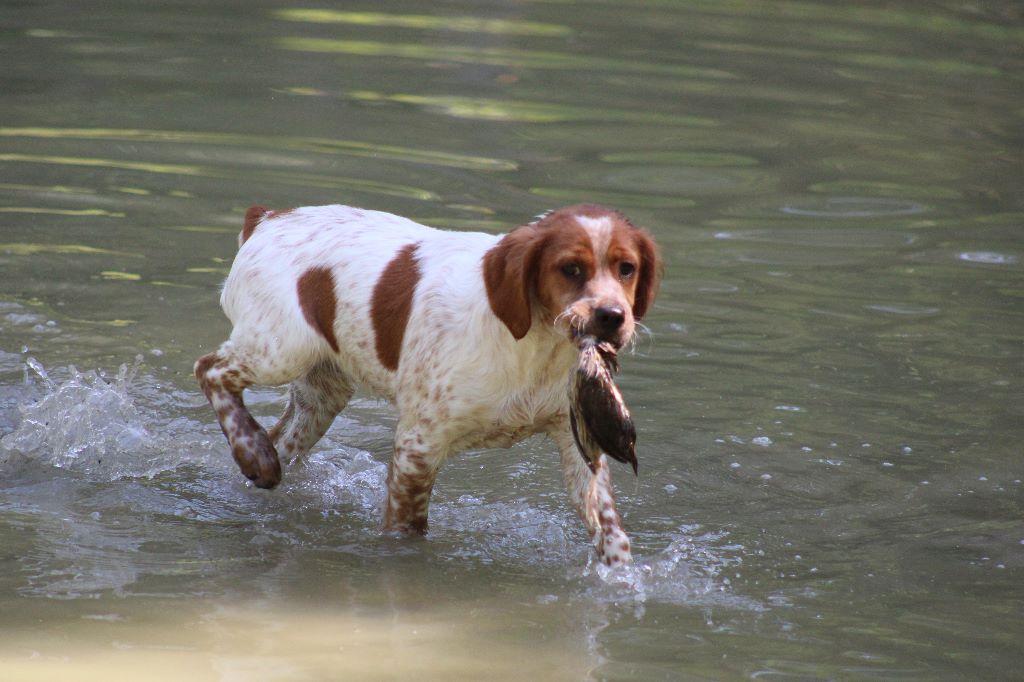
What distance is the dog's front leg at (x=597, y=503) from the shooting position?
Result: 516cm

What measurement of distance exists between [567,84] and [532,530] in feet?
27.6

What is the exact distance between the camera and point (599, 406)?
15.1 ft

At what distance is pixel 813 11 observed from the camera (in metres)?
17.6

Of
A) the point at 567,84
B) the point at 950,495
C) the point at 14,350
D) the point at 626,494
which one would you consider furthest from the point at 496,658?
the point at 567,84

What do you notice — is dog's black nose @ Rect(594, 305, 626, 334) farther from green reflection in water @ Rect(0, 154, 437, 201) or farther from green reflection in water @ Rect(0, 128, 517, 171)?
green reflection in water @ Rect(0, 128, 517, 171)

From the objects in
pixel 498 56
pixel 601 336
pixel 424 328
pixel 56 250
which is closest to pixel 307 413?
pixel 424 328

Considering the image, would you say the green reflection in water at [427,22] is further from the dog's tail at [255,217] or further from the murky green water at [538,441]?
the dog's tail at [255,217]

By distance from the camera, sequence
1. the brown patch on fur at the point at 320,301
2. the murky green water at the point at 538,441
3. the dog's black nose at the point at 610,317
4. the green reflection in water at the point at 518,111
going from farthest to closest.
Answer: the green reflection in water at the point at 518,111
the brown patch on fur at the point at 320,301
the murky green water at the point at 538,441
the dog's black nose at the point at 610,317

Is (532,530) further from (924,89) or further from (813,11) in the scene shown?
(813,11)

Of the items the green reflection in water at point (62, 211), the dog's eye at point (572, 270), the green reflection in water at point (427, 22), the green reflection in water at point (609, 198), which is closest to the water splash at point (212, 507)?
the dog's eye at point (572, 270)

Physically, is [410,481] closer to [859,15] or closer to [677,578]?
[677,578]

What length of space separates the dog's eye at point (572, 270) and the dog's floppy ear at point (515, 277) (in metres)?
0.12

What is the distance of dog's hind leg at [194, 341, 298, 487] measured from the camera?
575cm

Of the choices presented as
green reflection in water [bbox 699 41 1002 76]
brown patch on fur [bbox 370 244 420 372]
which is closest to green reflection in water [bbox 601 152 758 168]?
green reflection in water [bbox 699 41 1002 76]
